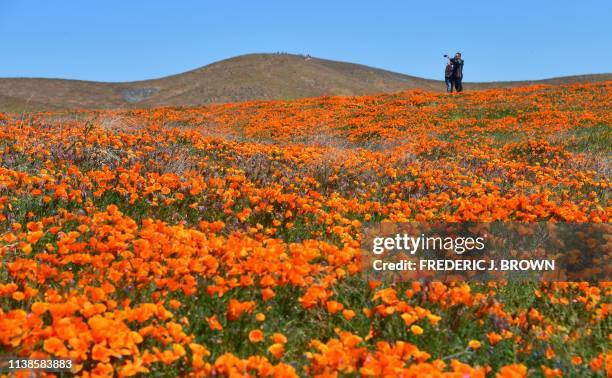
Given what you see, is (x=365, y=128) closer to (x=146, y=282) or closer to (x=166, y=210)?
(x=166, y=210)

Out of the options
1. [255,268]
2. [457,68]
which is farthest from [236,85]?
[255,268]

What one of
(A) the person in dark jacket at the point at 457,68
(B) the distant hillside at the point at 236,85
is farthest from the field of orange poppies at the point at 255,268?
(B) the distant hillside at the point at 236,85

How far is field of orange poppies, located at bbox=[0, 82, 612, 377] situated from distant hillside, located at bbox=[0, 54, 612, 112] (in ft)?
177

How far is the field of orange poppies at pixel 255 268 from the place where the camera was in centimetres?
281

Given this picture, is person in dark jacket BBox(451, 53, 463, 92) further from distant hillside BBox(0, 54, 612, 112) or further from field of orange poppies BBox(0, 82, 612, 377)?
distant hillside BBox(0, 54, 612, 112)

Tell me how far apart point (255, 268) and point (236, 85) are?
6563 centimetres

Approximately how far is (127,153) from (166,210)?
2570mm

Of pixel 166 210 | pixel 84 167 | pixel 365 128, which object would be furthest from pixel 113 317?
pixel 365 128

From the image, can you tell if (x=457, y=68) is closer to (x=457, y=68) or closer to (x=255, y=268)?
(x=457, y=68)

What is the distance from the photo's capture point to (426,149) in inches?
531

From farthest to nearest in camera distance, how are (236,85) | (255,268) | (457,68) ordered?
(236,85)
(457,68)
(255,268)

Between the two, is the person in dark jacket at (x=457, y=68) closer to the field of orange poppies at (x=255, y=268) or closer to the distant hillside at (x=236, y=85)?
the field of orange poppies at (x=255, y=268)

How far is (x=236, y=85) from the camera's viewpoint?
6719cm

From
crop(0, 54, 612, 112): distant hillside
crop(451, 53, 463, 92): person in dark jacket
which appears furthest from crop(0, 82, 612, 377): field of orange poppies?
crop(0, 54, 612, 112): distant hillside
